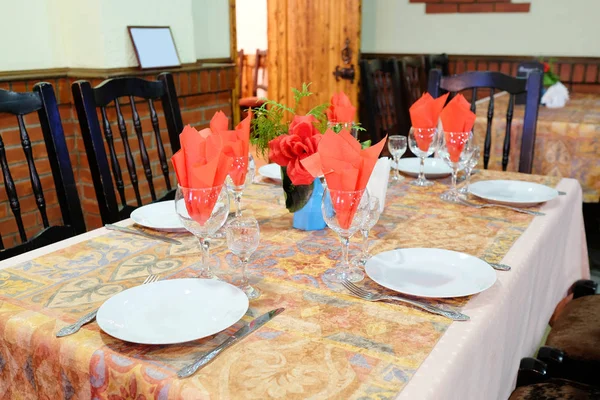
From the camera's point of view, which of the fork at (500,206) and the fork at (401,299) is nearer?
the fork at (401,299)

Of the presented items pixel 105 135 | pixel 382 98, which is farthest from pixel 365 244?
Result: pixel 382 98

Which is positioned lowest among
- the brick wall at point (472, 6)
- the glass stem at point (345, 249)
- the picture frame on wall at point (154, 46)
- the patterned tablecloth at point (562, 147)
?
the patterned tablecloth at point (562, 147)

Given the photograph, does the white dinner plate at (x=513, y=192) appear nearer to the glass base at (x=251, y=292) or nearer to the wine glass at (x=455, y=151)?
the wine glass at (x=455, y=151)

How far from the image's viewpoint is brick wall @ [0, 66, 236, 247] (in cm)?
239

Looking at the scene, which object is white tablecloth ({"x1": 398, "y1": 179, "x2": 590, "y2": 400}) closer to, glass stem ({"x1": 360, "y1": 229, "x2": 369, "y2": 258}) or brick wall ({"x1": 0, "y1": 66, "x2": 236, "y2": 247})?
glass stem ({"x1": 360, "y1": 229, "x2": 369, "y2": 258})

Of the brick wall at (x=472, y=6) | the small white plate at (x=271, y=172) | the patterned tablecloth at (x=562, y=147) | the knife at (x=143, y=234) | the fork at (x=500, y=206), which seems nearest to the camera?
the knife at (x=143, y=234)

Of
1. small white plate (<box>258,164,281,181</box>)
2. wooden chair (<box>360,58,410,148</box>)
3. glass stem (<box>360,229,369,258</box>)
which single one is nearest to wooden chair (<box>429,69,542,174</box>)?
wooden chair (<box>360,58,410,148</box>)

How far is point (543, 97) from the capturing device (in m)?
2.95

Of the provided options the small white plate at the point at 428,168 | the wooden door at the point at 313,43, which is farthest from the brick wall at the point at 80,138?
the small white plate at the point at 428,168

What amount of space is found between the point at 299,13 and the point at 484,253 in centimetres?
320

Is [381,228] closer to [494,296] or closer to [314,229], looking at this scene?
[314,229]

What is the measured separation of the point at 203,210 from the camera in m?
1.01

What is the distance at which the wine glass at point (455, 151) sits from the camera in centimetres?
149

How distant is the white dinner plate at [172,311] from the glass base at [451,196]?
0.76 meters
